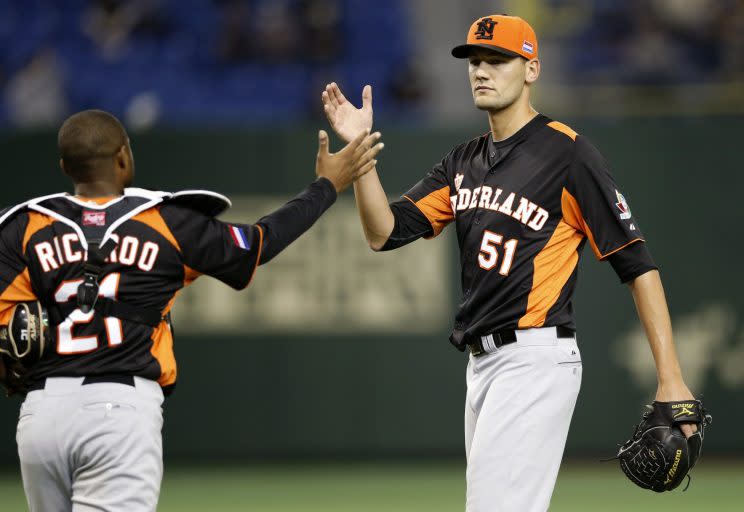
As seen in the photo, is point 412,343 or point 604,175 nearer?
point 604,175

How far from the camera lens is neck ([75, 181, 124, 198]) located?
4.30 meters

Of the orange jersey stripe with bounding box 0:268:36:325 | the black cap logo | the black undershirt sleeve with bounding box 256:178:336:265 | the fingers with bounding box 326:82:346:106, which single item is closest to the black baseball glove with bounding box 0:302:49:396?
the orange jersey stripe with bounding box 0:268:36:325

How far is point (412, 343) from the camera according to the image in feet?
34.0

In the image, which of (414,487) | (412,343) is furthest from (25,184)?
(414,487)

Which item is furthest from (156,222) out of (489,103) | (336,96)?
(489,103)

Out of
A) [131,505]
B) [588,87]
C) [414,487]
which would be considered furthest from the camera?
[588,87]

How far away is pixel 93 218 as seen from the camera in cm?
419

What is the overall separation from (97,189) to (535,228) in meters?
1.77

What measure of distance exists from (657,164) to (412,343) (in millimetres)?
2699

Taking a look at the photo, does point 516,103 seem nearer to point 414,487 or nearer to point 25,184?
point 414,487

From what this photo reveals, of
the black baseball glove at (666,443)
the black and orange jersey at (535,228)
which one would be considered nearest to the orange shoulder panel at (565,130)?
the black and orange jersey at (535,228)

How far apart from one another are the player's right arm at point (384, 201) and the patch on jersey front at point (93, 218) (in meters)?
1.36

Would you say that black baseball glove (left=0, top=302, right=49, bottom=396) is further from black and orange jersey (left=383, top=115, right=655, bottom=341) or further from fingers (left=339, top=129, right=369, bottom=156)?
black and orange jersey (left=383, top=115, right=655, bottom=341)

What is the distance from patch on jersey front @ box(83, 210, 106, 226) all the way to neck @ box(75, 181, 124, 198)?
→ 0.12 meters
